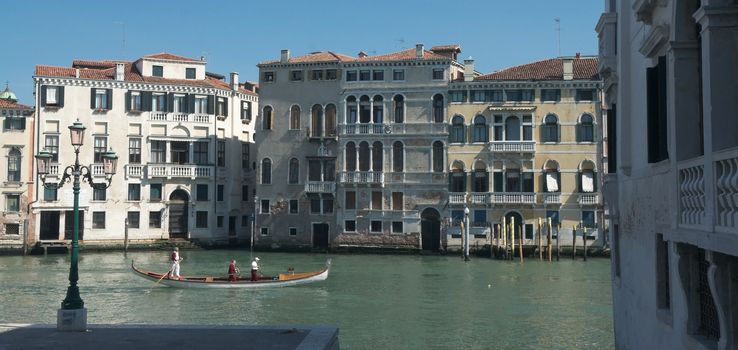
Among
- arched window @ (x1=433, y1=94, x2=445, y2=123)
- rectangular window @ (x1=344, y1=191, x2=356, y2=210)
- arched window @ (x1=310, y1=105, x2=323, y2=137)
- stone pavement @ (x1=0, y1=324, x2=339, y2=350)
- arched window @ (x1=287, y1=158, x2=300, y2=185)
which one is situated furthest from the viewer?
arched window @ (x1=287, y1=158, x2=300, y2=185)

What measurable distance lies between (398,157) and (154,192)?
1181 cm

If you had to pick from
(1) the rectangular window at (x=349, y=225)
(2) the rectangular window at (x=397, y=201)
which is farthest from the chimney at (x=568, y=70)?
(1) the rectangular window at (x=349, y=225)

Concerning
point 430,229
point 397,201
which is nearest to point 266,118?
point 397,201

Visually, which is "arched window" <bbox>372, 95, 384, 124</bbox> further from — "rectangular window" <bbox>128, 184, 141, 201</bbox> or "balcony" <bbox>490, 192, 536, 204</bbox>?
"rectangular window" <bbox>128, 184, 141, 201</bbox>

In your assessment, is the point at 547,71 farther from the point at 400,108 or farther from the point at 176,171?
the point at 176,171

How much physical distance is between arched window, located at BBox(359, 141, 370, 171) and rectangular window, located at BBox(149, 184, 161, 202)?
9792mm

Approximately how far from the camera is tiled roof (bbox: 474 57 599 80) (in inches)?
1331

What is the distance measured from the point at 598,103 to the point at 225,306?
66.4 feet

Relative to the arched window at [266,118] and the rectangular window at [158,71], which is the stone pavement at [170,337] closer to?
the arched window at [266,118]

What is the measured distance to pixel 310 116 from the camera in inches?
1453

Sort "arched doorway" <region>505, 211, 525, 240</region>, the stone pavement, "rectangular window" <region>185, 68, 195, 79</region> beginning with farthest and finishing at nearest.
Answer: "rectangular window" <region>185, 68, 195, 79</region> < "arched doorway" <region>505, 211, 525, 240</region> < the stone pavement

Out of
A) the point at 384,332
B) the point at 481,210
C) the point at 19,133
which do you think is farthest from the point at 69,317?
the point at 19,133

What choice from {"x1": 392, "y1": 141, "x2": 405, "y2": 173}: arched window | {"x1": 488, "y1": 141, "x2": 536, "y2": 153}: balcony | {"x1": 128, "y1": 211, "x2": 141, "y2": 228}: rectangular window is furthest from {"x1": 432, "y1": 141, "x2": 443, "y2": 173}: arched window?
{"x1": 128, "y1": 211, "x2": 141, "y2": 228}: rectangular window

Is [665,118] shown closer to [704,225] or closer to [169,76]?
[704,225]
